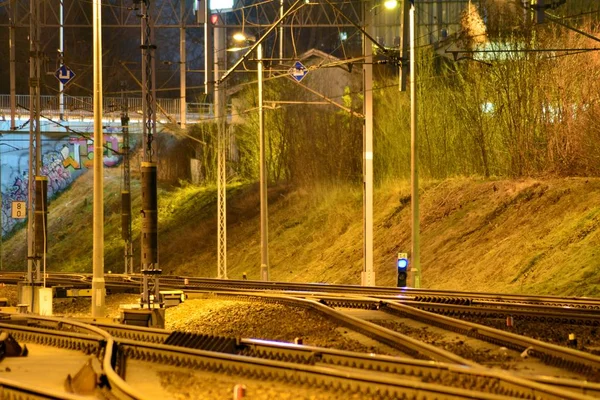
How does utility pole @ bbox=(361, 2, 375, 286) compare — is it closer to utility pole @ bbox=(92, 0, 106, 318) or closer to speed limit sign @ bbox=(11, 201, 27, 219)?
utility pole @ bbox=(92, 0, 106, 318)

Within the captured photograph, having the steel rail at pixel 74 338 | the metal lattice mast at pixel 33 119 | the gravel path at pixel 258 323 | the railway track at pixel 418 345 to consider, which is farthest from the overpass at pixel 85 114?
the steel rail at pixel 74 338

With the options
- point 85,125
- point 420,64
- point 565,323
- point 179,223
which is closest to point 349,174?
point 420,64

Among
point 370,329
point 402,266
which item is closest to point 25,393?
point 370,329

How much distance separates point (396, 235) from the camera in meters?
45.1

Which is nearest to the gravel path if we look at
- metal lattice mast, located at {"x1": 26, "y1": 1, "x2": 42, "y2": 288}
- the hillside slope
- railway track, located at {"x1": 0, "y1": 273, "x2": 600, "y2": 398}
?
railway track, located at {"x1": 0, "y1": 273, "x2": 600, "y2": 398}

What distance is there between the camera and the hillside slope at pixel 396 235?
116 ft

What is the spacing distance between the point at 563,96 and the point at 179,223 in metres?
27.8

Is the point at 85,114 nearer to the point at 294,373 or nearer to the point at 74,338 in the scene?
the point at 74,338

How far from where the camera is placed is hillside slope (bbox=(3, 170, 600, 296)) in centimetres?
3528

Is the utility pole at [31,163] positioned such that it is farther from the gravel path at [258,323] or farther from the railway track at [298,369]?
the railway track at [298,369]

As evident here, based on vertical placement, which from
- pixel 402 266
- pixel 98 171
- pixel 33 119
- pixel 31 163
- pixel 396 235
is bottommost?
pixel 402 266

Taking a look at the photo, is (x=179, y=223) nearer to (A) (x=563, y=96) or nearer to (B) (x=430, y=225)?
(B) (x=430, y=225)

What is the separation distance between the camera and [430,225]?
44.2 m

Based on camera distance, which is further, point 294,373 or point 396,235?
point 396,235
